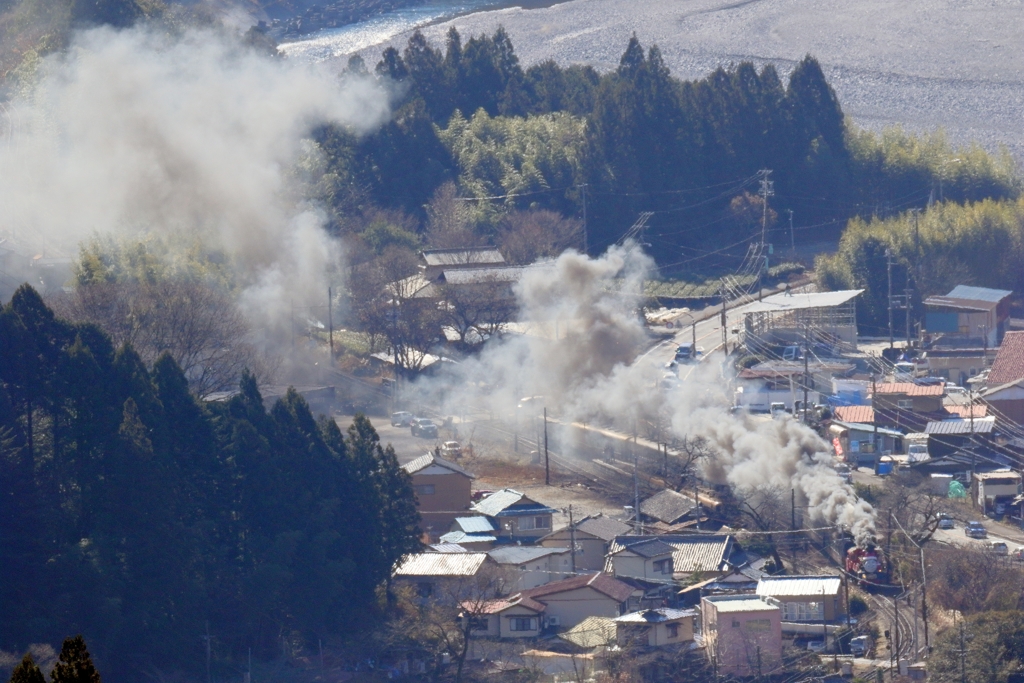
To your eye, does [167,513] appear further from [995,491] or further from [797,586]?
[995,491]

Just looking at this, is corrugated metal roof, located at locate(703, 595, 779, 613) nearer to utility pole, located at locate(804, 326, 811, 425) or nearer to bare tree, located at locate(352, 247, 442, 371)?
utility pole, located at locate(804, 326, 811, 425)

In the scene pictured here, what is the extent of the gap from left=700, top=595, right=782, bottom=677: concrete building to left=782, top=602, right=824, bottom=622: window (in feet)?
1.18

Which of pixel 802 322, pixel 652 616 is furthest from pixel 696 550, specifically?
pixel 802 322

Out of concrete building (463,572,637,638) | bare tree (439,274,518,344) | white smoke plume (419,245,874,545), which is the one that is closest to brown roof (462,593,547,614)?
concrete building (463,572,637,638)

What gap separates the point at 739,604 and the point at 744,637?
34 centimetres

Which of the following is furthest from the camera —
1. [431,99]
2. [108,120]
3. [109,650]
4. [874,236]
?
[431,99]

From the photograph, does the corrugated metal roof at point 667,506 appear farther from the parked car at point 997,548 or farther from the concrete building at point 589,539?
the parked car at point 997,548

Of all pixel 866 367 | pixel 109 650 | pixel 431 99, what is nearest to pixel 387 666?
pixel 109 650

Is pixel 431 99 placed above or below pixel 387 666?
above

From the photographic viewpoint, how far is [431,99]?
28609mm

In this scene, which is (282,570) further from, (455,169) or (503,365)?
(455,169)

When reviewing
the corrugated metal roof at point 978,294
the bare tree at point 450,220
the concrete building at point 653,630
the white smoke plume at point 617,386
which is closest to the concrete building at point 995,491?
the white smoke plume at point 617,386

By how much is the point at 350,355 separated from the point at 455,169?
6699 mm

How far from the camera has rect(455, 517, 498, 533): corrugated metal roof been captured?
14.9m
